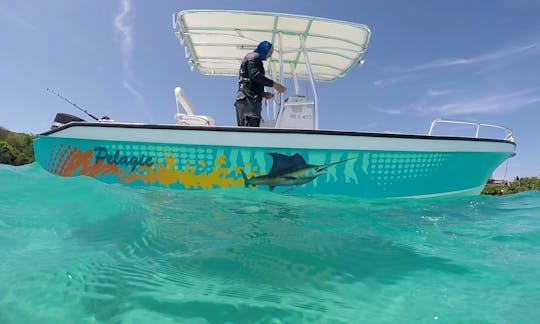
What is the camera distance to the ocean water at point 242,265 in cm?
96

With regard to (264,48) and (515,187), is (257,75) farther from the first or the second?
(515,187)

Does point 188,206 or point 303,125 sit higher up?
point 303,125

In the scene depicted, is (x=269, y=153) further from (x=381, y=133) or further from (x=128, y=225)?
(x=128, y=225)

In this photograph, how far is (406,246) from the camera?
186 centimetres

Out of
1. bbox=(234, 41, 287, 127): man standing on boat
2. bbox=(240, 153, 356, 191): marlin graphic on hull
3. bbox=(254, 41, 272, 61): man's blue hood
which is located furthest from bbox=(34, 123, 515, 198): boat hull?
bbox=(254, 41, 272, 61): man's blue hood

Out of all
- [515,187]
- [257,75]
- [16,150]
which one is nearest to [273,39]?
[257,75]

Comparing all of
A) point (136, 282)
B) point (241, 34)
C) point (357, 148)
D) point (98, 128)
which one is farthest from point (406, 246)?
point (241, 34)

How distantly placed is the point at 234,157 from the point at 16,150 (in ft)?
193

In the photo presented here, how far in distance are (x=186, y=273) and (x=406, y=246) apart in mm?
1377

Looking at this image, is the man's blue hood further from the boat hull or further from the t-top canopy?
the boat hull

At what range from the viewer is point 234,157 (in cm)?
366

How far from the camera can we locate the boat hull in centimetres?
363

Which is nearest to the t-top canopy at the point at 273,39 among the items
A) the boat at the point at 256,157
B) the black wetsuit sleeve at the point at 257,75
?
the boat at the point at 256,157

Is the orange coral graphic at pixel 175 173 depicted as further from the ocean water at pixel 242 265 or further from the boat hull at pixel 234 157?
the ocean water at pixel 242 265
